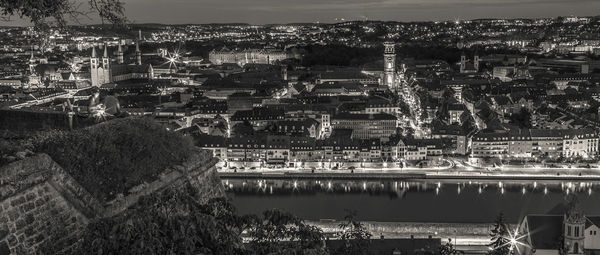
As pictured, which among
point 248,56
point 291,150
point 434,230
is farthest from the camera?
point 248,56

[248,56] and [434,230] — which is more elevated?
[248,56]

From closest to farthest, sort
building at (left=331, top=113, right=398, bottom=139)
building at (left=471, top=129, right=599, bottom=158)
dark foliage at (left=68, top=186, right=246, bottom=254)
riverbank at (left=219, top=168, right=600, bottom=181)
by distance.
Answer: dark foliage at (left=68, top=186, right=246, bottom=254)
riverbank at (left=219, top=168, right=600, bottom=181)
building at (left=471, top=129, right=599, bottom=158)
building at (left=331, top=113, right=398, bottom=139)

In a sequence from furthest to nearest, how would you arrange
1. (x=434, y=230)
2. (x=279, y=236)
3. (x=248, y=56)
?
1. (x=248, y=56)
2. (x=434, y=230)
3. (x=279, y=236)

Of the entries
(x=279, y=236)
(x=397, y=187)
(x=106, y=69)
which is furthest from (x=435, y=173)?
(x=106, y=69)

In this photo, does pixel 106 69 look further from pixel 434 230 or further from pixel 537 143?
pixel 434 230

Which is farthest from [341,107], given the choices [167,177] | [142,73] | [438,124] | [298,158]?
[167,177]

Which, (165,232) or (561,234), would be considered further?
(561,234)

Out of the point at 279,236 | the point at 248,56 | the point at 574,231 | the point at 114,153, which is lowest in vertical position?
the point at 574,231

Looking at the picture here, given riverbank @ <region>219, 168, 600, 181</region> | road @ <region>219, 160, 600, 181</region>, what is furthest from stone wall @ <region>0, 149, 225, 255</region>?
road @ <region>219, 160, 600, 181</region>

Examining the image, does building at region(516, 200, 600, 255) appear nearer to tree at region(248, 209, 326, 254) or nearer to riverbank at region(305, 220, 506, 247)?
riverbank at region(305, 220, 506, 247)

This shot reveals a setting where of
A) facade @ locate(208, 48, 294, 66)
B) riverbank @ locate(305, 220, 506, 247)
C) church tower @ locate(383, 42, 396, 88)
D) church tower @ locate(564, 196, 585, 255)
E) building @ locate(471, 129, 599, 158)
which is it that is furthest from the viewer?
facade @ locate(208, 48, 294, 66)
